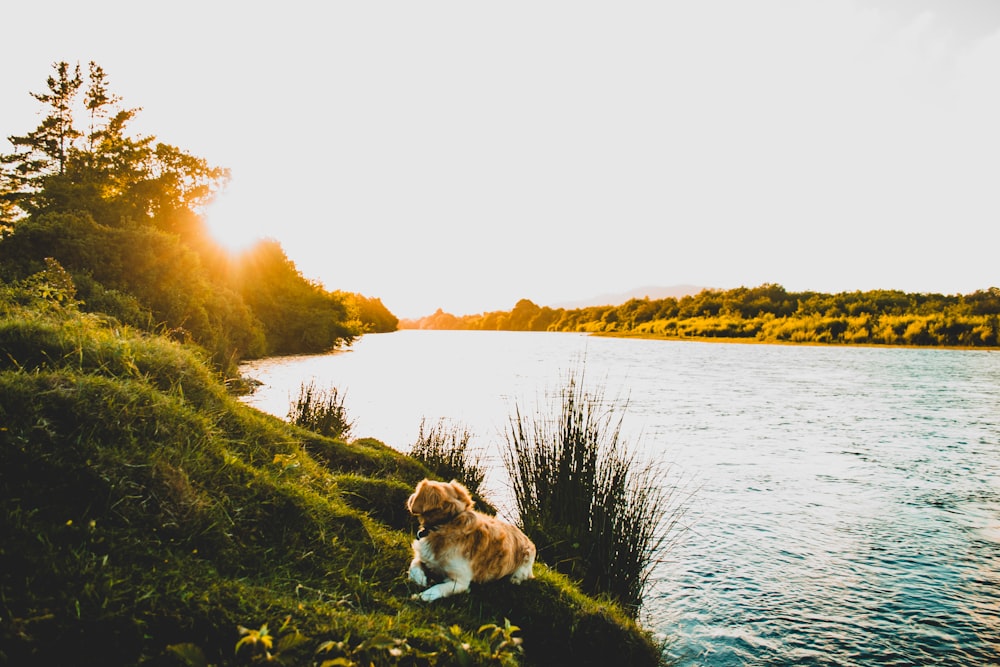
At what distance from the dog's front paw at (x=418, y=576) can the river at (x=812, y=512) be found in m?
2.53

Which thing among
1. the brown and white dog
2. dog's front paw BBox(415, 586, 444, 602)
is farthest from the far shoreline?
dog's front paw BBox(415, 586, 444, 602)

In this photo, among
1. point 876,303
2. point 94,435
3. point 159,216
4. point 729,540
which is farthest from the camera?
point 876,303

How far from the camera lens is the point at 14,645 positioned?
2.22 meters

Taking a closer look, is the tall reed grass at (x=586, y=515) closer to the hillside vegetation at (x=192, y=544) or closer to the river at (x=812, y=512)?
the river at (x=812, y=512)

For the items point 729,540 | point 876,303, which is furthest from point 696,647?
point 876,303

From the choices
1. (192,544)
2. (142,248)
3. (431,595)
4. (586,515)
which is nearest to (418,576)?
(431,595)

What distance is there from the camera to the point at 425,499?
12.0 feet

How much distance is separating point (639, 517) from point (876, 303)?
246ft

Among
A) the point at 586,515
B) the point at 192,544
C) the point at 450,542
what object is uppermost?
the point at 192,544

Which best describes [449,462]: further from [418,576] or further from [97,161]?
[97,161]

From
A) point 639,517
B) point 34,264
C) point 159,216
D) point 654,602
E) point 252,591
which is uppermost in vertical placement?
point 159,216

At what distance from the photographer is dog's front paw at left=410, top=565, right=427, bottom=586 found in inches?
151

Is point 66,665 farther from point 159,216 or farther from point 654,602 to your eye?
point 159,216

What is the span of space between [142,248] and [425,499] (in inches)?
942
